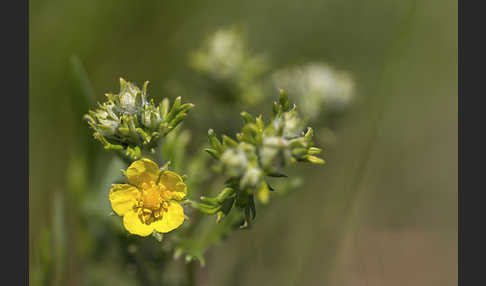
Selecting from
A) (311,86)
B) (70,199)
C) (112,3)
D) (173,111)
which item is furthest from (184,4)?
(173,111)

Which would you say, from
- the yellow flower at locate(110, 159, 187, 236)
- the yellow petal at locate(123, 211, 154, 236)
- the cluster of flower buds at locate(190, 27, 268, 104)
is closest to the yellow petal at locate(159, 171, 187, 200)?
Answer: the yellow flower at locate(110, 159, 187, 236)

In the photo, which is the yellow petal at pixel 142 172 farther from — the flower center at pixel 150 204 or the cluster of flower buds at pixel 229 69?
the cluster of flower buds at pixel 229 69

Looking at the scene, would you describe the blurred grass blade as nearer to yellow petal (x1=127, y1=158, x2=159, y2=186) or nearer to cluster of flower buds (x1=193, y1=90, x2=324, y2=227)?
yellow petal (x1=127, y1=158, x2=159, y2=186)

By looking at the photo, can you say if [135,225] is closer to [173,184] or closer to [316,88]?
[173,184]

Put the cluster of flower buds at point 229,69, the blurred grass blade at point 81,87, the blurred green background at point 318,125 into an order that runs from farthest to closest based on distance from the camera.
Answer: the blurred green background at point 318,125 < the cluster of flower buds at point 229,69 < the blurred grass blade at point 81,87

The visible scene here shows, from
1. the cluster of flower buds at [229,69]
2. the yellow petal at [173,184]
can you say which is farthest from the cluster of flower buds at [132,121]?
the cluster of flower buds at [229,69]

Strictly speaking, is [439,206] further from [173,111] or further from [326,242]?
[173,111]
